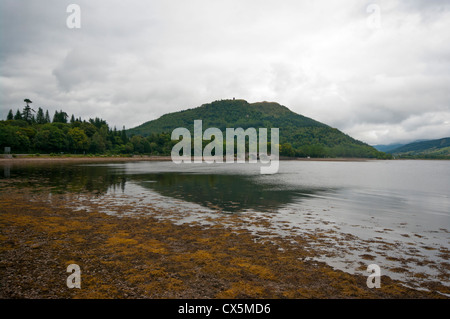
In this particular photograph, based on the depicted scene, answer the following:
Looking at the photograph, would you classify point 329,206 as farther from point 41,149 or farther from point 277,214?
point 41,149

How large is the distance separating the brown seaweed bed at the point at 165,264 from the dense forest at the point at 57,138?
12697cm

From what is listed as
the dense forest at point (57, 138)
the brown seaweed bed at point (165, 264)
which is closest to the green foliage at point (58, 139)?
the dense forest at point (57, 138)

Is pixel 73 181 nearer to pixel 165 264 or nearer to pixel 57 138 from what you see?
pixel 165 264

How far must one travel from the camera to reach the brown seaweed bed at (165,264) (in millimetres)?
8047

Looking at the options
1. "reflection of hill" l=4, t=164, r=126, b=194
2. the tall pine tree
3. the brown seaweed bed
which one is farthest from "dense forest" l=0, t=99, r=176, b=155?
the brown seaweed bed

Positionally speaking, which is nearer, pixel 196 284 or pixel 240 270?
pixel 196 284

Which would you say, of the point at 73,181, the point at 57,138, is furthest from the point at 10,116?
the point at 73,181

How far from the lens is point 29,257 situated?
10.3 m

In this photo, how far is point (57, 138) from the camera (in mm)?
132375

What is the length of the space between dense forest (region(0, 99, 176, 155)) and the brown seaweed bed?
417 ft

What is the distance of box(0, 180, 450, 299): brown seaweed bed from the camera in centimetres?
805
